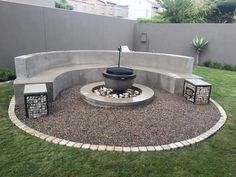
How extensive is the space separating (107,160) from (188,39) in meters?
9.73

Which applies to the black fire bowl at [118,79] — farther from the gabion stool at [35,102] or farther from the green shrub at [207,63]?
the green shrub at [207,63]

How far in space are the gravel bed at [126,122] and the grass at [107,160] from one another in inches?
11.8

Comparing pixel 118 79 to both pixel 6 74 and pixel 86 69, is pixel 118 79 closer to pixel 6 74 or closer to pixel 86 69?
pixel 86 69

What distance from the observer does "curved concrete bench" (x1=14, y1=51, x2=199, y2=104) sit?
4492 mm

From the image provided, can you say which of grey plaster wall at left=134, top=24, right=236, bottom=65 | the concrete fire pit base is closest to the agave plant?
grey plaster wall at left=134, top=24, right=236, bottom=65

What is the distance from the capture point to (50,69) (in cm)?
574

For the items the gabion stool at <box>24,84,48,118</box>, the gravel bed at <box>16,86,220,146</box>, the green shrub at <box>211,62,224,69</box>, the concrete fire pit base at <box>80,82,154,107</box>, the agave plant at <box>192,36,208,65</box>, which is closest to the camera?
the gravel bed at <box>16,86,220,146</box>

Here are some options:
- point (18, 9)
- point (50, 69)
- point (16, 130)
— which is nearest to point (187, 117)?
point (16, 130)

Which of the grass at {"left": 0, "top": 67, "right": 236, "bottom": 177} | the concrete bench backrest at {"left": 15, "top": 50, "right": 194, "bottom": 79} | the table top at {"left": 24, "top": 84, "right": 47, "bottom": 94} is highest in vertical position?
the concrete bench backrest at {"left": 15, "top": 50, "right": 194, "bottom": 79}

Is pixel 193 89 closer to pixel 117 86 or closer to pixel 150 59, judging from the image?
pixel 117 86

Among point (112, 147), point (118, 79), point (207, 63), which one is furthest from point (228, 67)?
point (112, 147)

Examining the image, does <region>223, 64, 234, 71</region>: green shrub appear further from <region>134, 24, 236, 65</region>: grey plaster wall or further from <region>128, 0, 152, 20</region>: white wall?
<region>128, 0, 152, 20</region>: white wall

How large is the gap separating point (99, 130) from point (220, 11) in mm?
16371

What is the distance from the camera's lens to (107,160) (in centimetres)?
264
